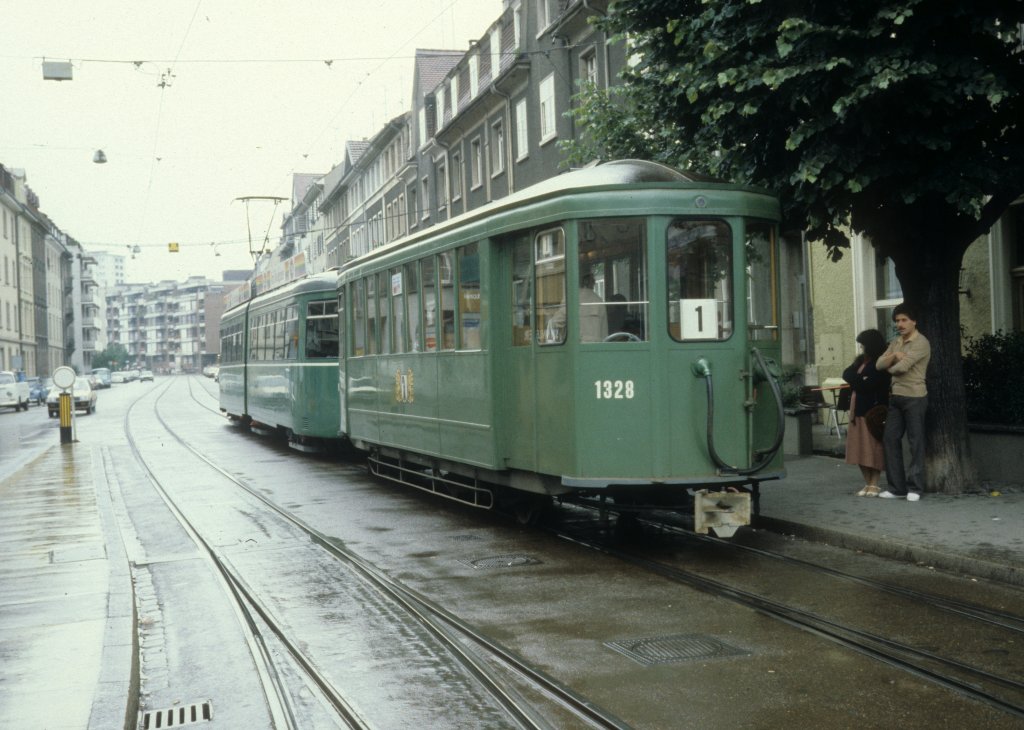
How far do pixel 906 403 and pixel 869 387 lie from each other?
486 mm

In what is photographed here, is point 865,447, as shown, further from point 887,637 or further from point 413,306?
point 887,637

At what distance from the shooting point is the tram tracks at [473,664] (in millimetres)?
5098

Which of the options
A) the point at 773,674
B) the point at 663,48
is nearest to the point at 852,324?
the point at 663,48

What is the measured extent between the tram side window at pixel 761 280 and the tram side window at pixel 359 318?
20.7ft

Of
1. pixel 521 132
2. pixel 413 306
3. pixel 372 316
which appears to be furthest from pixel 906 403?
pixel 521 132

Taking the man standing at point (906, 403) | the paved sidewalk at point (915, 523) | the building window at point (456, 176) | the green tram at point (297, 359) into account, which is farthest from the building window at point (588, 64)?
the man standing at point (906, 403)

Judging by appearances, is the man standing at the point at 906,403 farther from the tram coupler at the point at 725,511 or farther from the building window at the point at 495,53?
the building window at the point at 495,53

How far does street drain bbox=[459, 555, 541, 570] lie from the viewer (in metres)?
8.83

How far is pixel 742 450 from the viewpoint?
348 inches

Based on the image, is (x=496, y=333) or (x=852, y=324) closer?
(x=496, y=333)

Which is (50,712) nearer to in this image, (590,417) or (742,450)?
(590,417)

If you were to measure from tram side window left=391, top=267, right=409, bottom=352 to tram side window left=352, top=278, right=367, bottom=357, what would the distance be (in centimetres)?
136

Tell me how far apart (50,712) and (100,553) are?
4.97m

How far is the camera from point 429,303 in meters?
11.7
